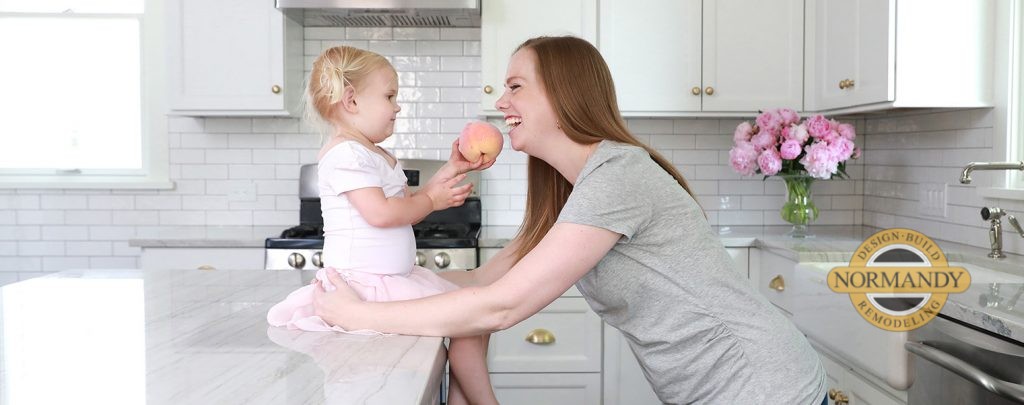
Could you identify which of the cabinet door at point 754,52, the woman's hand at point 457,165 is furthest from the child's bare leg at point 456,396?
the cabinet door at point 754,52

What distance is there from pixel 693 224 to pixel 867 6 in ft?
6.81

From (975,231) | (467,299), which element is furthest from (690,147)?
(467,299)

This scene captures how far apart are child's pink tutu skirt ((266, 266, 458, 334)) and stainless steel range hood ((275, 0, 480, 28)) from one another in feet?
6.63

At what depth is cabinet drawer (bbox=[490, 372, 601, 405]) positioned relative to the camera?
3.70 meters

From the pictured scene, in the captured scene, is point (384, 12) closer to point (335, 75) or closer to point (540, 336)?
point (540, 336)

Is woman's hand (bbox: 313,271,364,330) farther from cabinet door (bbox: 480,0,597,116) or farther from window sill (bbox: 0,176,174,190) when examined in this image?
window sill (bbox: 0,176,174,190)

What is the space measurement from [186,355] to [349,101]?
85 cm

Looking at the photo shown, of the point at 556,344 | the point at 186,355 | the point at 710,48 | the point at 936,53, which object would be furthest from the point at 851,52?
the point at 186,355

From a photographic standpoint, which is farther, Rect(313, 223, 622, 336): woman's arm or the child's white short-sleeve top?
the child's white short-sleeve top

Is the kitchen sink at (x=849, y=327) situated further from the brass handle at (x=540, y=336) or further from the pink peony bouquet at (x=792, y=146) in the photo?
the brass handle at (x=540, y=336)

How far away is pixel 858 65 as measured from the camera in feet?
11.1

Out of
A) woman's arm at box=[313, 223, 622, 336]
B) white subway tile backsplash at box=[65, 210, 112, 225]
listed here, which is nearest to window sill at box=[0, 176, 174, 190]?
white subway tile backsplash at box=[65, 210, 112, 225]

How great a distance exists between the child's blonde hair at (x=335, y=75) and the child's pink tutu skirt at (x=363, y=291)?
16.9 inches

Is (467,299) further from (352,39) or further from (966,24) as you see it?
(352,39)
